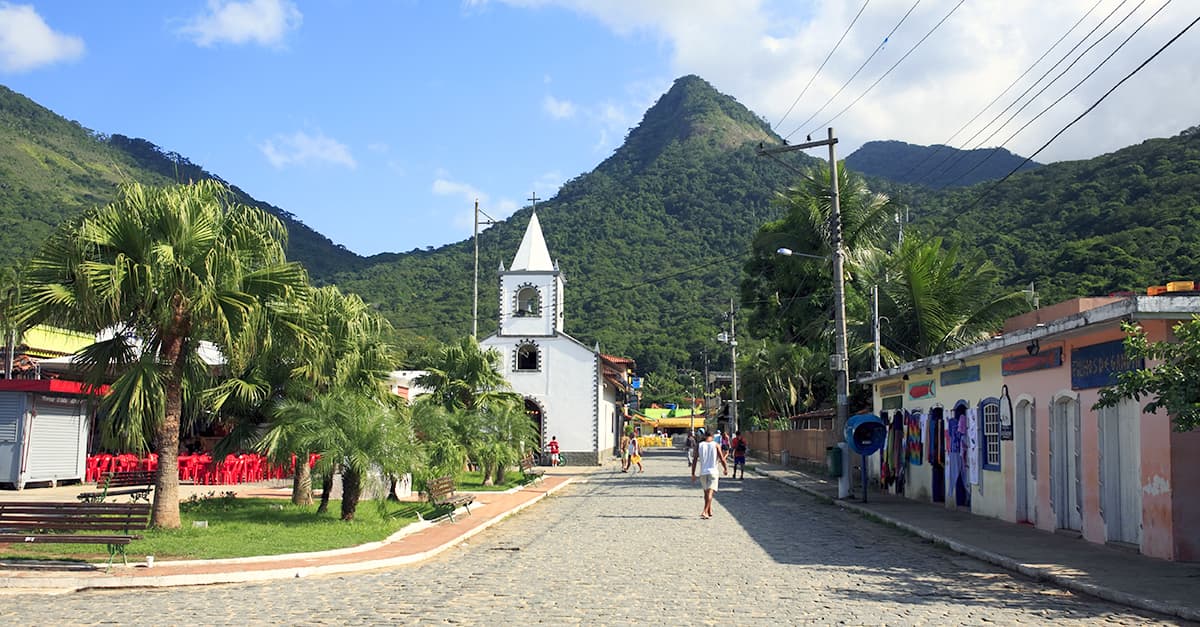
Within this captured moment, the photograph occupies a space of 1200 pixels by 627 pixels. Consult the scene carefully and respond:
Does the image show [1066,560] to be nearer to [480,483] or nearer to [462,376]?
[480,483]

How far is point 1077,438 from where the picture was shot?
50.9 feet

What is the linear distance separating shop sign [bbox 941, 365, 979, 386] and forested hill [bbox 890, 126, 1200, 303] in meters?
13.2

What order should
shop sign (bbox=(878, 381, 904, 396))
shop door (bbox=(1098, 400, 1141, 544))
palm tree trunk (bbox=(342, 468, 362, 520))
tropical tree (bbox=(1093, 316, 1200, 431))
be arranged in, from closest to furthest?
tropical tree (bbox=(1093, 316, 1200, 431))
shop door (bbox=(1098, 400, 1141, 544))
palm tree trunk (bbox=(342, 468, 362, 520))
shop sign (bbox=(878, 381, 904, 396))

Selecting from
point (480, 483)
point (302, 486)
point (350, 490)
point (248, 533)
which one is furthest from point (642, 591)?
point (480, 483)

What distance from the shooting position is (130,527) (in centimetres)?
1311

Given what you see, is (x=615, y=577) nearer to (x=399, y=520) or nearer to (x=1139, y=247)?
(x=399, y=520)

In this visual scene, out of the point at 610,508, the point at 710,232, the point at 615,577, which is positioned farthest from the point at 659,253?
the point at 615,577

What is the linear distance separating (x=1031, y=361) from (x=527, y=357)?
1434 inches

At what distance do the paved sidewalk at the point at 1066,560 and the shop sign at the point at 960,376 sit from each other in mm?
2793

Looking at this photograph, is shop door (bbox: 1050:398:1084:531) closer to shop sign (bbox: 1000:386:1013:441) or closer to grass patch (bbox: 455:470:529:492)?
shop sign (bbox: 1000:386:1013:441)

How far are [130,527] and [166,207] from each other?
424 centimetres

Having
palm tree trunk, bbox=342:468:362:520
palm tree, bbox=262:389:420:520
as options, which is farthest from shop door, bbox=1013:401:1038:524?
palm tree trunk, bbox=342:468:362:520

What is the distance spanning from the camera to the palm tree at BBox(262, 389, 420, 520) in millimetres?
15508

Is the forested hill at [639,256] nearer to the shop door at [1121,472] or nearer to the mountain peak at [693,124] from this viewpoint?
the mountain peak at [693,124]
